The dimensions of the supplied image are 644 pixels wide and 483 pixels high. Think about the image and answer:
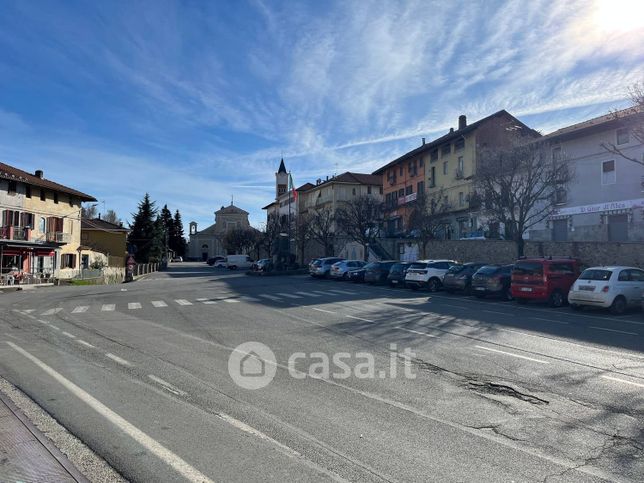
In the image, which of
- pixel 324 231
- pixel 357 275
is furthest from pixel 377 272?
pixel 324 231

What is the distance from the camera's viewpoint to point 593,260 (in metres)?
25.9

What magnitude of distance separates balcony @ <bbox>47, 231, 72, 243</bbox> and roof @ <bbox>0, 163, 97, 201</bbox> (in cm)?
405

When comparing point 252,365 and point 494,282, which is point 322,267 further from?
point 252,365

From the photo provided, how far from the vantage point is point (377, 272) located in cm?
3173

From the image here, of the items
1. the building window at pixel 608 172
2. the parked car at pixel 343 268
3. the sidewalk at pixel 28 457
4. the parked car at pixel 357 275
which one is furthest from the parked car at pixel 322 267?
the sidewalk at pixel 28 457

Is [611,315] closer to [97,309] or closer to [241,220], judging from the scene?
[97,309]

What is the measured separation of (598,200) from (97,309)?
31.0 m

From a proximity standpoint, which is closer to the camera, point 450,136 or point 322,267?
point 322,267

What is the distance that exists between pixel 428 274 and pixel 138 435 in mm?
22347

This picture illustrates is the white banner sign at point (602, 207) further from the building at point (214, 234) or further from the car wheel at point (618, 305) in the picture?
the building at point (214, 234)

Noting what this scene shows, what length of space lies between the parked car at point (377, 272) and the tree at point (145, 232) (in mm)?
46330

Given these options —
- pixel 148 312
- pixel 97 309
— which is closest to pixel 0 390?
pixel 148 312

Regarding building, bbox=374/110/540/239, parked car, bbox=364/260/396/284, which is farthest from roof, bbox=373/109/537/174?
parked car, bbox=364/260/396/284

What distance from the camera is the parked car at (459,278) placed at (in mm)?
23766
